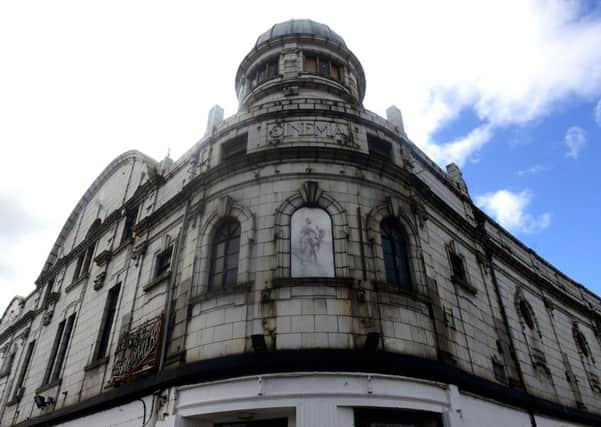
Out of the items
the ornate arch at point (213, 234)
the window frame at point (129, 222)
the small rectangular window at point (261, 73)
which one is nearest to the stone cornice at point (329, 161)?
the window frame at point (129, 222)

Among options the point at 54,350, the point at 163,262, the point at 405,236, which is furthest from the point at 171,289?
the point at 54,350

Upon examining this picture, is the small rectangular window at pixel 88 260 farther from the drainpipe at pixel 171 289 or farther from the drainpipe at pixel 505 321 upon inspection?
the drainpipe at pixel 505 321

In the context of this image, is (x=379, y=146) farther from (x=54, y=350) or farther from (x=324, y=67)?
(x=54, y=350)

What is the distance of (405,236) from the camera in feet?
44.3

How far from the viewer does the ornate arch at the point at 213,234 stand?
12.0 m

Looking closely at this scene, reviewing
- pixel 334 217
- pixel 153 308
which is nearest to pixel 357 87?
pixel 334 217

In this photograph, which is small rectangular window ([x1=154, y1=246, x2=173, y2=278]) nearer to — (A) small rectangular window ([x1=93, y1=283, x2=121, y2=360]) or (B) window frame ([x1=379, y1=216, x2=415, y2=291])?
(A) small rectangular window ([x1=93, y1=283, x2=121, y2=360])

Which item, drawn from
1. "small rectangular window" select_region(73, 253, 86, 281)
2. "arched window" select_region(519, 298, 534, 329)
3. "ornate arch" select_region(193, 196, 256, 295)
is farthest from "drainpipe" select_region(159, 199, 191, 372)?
"arched window" select_region(519, 298, 534, 329)

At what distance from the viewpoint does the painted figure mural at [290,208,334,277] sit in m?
11.5

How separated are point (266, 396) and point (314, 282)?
9.89ft

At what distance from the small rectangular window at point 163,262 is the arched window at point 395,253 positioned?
7879 millimetres

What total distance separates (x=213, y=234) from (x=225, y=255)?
102 centimetres

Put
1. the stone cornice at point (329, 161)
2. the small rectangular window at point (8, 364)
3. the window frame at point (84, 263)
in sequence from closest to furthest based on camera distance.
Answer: the stone cornice at point (329, 161)
the window frame at point (84, 263)
the small rectangular window at point (8, 364)

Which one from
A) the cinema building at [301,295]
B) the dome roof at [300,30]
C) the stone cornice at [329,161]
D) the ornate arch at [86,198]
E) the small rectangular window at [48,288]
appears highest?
the dome roof at [300,30]
